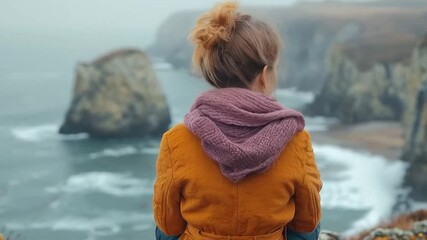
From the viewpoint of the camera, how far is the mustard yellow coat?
1.46m

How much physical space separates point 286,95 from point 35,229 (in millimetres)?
11136

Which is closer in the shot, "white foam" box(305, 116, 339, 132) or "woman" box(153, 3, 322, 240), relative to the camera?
"woman" box(153, 3, 322, 240)

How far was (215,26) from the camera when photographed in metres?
1.48

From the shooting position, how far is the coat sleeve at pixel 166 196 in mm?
1471

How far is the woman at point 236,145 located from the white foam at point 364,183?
47.3ft

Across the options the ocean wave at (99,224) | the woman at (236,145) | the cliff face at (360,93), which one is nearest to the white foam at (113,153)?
the ocean wave at (99,224)

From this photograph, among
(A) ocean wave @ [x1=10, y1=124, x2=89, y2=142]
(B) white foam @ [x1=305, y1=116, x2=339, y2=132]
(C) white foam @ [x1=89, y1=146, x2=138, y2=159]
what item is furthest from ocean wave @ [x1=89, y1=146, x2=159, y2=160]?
(B) white foam @ [x1=305, y1=116, x2=339, y2=132]

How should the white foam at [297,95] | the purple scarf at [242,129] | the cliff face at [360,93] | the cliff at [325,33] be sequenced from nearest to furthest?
the purple scarf at [242,129] < the cliff face at [360,93] < the white foam at [297,95] < the cliff at [325,33]

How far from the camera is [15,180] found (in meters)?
18.0

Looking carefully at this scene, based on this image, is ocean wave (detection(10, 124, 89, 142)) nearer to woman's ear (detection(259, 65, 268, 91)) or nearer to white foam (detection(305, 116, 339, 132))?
white foam (detection(305, 116, 339, 132))

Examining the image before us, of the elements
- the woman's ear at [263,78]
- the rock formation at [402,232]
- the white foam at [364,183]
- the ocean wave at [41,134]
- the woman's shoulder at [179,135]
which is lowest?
the white foam at [364,183]

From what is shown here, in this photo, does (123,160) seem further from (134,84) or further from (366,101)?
(366,101)

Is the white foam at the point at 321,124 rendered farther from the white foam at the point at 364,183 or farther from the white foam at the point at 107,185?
the white foam at the point at 107,185

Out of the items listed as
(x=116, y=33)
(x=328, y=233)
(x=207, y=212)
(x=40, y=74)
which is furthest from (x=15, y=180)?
(x=207, y=212)
